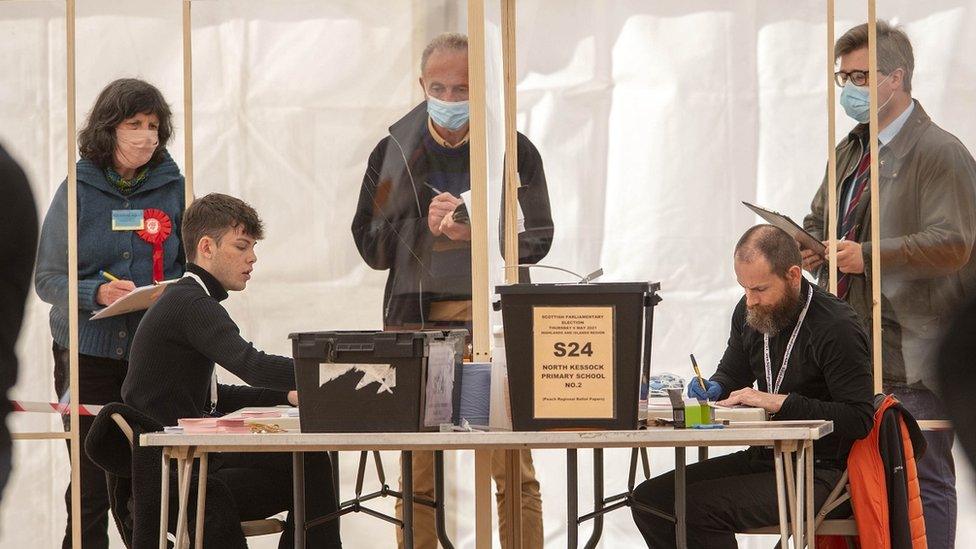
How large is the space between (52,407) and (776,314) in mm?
2277

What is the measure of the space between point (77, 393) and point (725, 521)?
2067 millimetres

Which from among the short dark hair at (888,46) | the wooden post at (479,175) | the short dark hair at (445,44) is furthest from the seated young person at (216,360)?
the short dark hair at (888,46)

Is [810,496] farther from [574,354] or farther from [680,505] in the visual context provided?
[574,354]

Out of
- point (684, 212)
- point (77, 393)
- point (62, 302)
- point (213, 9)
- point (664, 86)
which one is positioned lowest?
point (77, 393)

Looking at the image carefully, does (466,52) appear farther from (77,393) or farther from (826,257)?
(77,393)

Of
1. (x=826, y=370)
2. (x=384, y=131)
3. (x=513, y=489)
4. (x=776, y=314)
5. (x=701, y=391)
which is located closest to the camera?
(x=701, y=391)

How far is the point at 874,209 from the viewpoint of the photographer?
3863 millimetres

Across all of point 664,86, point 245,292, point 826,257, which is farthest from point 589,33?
point 245,292

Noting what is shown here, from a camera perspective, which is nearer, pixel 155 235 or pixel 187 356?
pixel 187 356

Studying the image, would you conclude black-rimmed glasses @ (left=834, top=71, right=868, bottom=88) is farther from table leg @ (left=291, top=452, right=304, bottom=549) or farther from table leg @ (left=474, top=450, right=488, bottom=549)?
table leg @ (left=291, top=452, right=304, bottom=549)

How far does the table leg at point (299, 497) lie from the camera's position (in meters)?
2.95

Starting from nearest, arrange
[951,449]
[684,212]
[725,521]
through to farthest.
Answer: [725,521], [951,449], [684,212]

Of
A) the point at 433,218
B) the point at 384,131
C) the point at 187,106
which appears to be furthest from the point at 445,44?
the point at 187,106

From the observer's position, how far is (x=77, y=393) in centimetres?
394
